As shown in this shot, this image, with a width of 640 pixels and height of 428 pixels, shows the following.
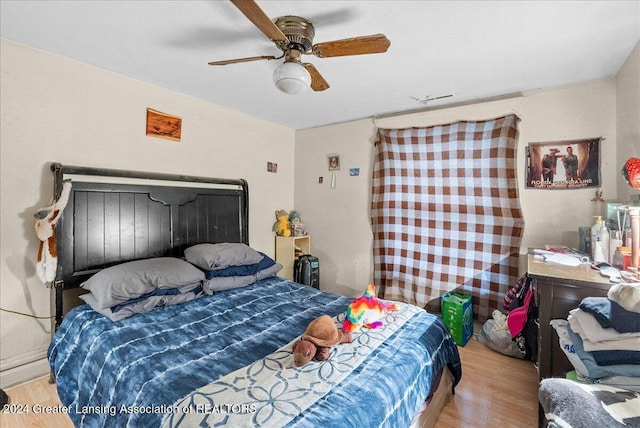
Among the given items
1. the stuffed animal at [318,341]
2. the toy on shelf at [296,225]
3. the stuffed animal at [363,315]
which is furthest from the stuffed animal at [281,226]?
the stuffed animal at [318,341]

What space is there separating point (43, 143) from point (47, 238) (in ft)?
2.34

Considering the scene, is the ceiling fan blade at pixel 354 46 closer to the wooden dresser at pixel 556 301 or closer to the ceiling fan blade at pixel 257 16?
the ceiling fan blade at pixel 257 16

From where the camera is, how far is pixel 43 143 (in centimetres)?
211

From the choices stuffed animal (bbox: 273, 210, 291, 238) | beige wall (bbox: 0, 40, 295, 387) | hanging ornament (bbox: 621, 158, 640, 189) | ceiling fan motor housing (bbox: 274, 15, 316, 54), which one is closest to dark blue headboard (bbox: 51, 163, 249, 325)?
beige wall (bbox: 0, 40, 295, 387)

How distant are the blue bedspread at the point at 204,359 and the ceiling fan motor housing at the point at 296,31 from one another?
5.52 ft

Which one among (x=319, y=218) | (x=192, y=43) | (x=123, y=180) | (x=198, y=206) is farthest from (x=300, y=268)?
(x=192, y=43)

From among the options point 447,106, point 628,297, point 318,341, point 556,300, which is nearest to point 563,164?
point 447,106

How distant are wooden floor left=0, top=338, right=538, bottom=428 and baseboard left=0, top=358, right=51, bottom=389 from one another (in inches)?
1.9

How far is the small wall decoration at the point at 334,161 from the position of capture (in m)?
3.78

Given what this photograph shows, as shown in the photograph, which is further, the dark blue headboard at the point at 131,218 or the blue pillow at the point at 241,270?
the blue pillow at the point at 241,270

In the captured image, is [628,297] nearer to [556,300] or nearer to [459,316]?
[556,300]

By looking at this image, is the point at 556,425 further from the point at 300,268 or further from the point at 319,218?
the point at 319,218

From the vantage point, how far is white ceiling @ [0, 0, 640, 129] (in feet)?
5.18

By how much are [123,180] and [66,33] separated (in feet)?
3.58
